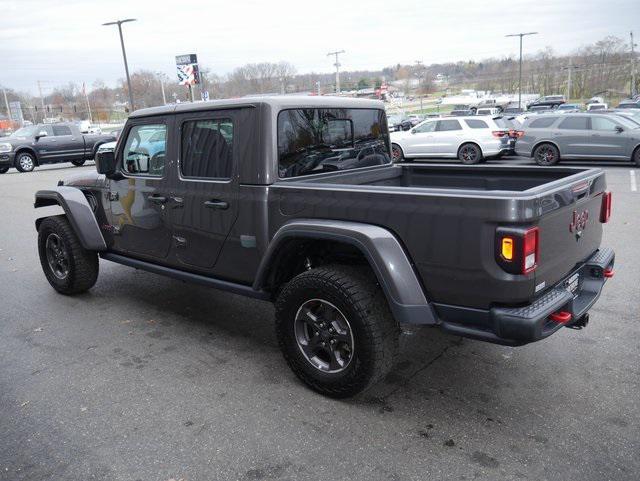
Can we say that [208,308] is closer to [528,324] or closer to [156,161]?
[156,161]

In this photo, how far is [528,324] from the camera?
2584mm

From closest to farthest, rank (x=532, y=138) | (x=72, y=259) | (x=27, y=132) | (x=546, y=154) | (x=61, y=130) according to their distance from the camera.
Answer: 1. (x=72, y=259)
2. (x=546, y=154)
3. (x=532, y=138)
4. (x=27, y=132)
5. (x=61, y=130)

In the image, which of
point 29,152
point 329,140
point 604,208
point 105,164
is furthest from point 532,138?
point 29,152

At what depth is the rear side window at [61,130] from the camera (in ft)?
72.5

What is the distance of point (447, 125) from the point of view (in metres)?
17.9

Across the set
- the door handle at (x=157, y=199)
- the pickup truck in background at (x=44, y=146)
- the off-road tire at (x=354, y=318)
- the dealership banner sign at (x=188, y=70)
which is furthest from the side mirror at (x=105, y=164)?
the dealership banner sign at (x=188, y=70)

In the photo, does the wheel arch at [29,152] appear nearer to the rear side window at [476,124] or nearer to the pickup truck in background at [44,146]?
the pickup truck in background at [44,146]

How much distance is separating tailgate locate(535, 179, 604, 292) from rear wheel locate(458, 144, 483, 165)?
46.4 ft

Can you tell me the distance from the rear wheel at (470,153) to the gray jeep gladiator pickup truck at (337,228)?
520 inches

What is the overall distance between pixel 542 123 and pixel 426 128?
3.67m

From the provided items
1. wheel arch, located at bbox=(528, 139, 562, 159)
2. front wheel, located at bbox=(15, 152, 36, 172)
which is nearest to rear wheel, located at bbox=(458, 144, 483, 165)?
wheel arch, located at bbox=(528, 139, 562, 159)

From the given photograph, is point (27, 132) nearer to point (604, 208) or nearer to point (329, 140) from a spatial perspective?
point (329, 140)

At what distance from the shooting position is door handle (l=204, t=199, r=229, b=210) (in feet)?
12.3

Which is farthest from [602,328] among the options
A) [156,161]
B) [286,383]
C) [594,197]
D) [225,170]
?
[156,161]
